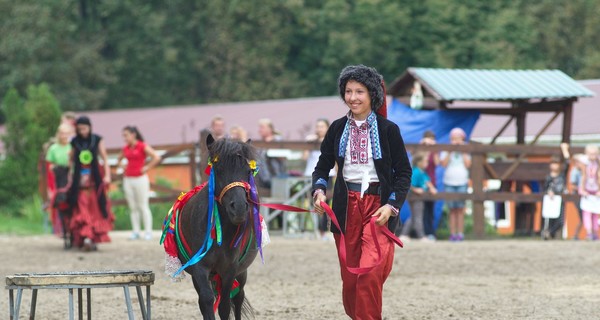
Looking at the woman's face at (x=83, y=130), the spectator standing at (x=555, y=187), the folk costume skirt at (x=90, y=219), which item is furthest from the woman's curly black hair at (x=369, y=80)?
the spectator standing at (x=555, y=187)

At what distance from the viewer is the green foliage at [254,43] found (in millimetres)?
52281

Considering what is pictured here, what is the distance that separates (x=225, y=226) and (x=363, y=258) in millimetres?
1127

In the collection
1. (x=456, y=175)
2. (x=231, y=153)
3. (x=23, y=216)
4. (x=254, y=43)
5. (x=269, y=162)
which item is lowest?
(x=23, y=216)

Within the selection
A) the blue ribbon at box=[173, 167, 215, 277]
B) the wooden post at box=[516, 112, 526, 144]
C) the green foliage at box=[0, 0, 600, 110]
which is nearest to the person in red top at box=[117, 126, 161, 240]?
the wooden post at box=[516, 112, 526, 144]

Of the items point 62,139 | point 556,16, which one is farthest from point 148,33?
point 62,139

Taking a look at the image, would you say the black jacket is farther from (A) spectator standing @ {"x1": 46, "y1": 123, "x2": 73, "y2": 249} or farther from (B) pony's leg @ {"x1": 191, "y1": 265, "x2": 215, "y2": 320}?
(A) spectator standing @ {"x1": 46, "y1": 123, "x2": 73, "y2": 249}

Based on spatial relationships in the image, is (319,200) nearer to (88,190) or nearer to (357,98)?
(357,98)

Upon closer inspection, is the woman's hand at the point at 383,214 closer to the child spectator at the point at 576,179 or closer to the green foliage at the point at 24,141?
the child spectator at the point at 576,179

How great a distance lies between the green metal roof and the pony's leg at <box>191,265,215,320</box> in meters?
12.3

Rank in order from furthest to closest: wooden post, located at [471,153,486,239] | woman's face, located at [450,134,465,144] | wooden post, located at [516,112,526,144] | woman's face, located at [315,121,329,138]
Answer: wooden post, located at [516,112,526,144] → woman's face, located at [450,134,465,144] → wooden post, located at [471,153,486,239] → woman's face, located at [315,121,329,138]

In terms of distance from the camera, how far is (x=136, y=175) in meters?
19.3

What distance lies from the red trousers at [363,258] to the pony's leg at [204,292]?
910mm

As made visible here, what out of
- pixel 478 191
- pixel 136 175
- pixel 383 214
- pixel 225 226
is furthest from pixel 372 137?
pixel 478 191

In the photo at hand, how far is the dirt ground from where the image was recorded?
10836 millimetres
